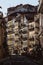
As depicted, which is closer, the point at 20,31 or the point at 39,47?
the point at 39,47

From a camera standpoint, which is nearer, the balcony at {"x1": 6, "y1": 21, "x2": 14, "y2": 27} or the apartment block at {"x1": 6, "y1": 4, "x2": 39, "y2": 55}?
the apartment block at {"x1": 6, "y1": 4, "x2": 39, "y2": 55}

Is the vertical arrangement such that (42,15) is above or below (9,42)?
above

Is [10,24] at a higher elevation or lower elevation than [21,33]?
higher

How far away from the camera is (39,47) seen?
1207 centimetres

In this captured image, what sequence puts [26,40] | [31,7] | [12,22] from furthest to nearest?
[31,7], [12,22], [26,40]

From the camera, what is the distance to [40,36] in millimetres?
11938

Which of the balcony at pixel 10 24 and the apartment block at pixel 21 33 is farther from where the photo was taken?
the balcony at pixel 10 24

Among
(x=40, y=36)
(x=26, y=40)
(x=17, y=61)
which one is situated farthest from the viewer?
(x=26, y=40)

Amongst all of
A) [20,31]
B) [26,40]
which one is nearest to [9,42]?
[20,31]

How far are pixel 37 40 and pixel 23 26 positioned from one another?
2963 mm

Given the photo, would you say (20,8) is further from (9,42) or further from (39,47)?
(39,47)

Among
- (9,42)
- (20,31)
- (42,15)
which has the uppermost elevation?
(42,15)

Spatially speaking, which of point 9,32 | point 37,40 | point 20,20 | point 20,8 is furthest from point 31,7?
point 37,40

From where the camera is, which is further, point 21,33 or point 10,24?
point 10,24
